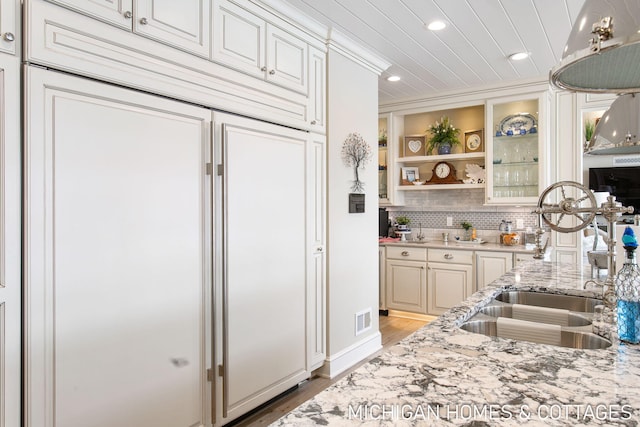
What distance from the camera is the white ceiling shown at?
2574mm

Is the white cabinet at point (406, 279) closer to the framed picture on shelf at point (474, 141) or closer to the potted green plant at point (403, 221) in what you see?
the potted green plant at point (403, 221)

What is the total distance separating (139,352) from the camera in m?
1.83

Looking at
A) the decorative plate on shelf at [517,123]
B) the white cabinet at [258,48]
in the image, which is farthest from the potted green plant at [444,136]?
the white cabinet at [258,48]

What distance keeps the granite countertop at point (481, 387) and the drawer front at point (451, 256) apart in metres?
3.04

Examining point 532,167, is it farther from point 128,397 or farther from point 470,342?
point 128,397

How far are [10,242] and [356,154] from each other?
2404 mm

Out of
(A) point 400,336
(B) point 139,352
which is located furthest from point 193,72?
(A) point 400,336

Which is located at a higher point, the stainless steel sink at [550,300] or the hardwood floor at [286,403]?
the stainless steel sink at [550,300]

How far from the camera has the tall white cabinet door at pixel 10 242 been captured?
1.43 meters

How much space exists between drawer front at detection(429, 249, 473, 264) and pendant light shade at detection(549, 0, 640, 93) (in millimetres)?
3300

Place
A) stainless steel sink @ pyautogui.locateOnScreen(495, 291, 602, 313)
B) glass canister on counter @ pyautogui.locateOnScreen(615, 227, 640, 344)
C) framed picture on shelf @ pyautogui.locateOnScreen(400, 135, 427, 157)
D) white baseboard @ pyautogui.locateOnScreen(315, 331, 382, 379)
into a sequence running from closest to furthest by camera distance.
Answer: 1. glass canister on counter @ pyautogui.locateOnScreen(615, 227, 640, 344)
2. stainless steel sink @ pyautogui.locateOnScreen(495, 291, 602, 313)
3. white baseboard @ pyautogui.locateOnScreen(315, 331, 382, 379)
4. framed picture on shelf @ pyautogui.locateOnScreen(400, 135, 427, 157)

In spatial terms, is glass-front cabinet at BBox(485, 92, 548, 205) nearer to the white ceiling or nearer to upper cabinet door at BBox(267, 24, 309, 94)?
the white ceiling

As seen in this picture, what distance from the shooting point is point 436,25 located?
9.23ft

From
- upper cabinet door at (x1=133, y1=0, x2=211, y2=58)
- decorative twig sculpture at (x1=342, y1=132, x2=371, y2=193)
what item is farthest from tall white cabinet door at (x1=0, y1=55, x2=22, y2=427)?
decorative twig sculpture at (x1=342, y1=132, x2=371, y2=193)
